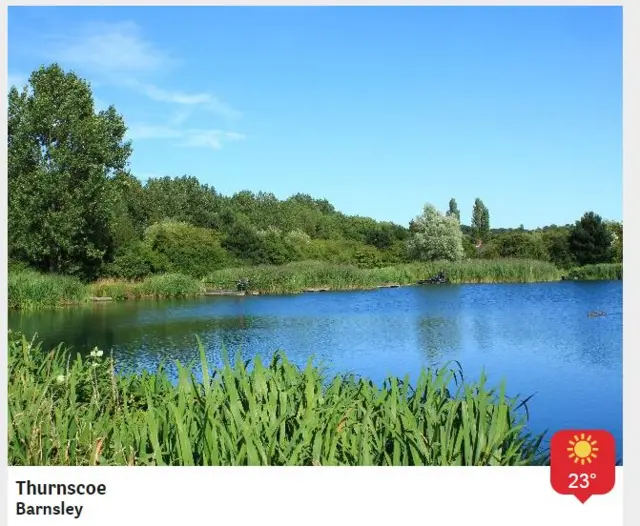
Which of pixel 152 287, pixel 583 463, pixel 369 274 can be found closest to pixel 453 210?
pixel 369 274

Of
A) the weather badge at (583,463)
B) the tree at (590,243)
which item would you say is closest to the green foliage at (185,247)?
the tree at (590,243)

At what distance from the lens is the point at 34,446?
3256 millimetres

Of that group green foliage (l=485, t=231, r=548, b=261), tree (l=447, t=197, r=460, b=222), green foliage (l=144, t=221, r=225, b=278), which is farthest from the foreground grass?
green foliage (l=485, t=231, r=548, b=261)

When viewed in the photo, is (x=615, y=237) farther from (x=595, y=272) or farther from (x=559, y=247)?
(x=559, y=247)

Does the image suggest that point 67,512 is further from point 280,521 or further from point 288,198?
point 288,198

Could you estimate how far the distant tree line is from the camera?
12.1 meters

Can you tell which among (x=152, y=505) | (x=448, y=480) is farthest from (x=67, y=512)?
(x=448, y=480)

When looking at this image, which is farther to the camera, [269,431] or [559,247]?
[559,247]

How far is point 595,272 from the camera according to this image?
14.0 m

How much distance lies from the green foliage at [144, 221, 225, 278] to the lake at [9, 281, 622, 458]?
2.07ft

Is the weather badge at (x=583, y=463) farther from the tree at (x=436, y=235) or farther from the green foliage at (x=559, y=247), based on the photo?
the green foliage at (x=559, y=247)

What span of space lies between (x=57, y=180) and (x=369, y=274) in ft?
19.1

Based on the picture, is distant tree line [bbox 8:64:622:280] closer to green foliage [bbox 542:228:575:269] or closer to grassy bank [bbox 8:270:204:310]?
green foliage [bbox 542:228:575:269]

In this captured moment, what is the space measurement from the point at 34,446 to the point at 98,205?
10811 millimetres
